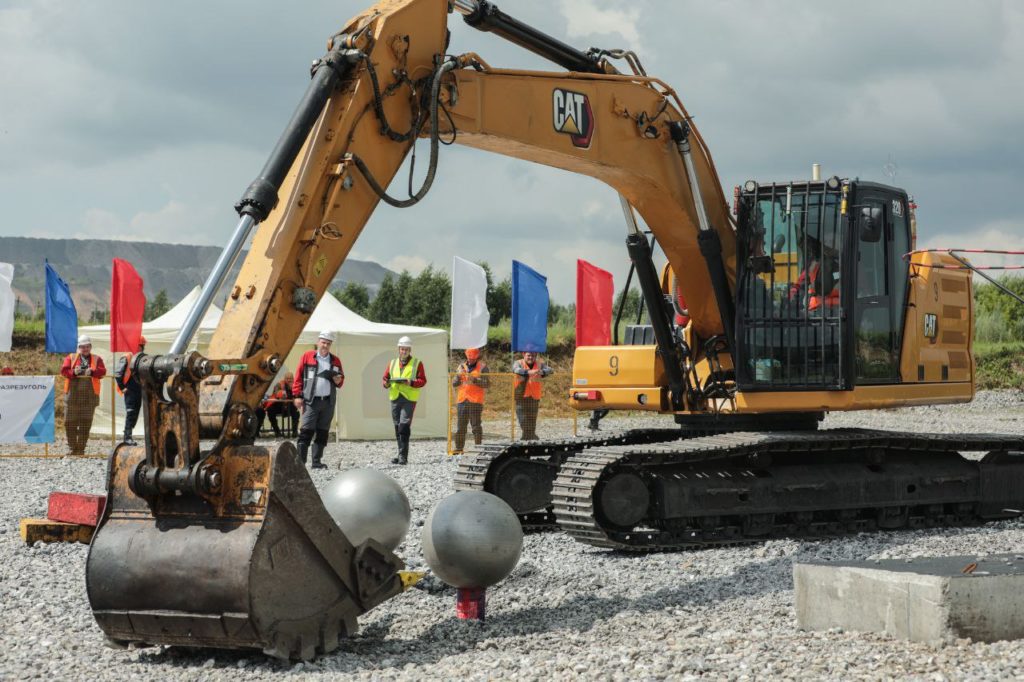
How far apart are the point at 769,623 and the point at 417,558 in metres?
3.22

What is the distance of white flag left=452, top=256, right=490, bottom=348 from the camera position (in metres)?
20.0

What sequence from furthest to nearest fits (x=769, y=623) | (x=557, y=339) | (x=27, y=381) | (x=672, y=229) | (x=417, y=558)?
(x=557, y=339) → (x=27, y=381) → (x=672, y=229) → (x=417, y=558) → (x=769, y=623)

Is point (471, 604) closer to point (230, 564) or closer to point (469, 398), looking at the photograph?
point (230, 564)

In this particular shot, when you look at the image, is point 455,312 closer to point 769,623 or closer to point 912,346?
point 912,346

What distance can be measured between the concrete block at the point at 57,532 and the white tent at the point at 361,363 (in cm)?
1445

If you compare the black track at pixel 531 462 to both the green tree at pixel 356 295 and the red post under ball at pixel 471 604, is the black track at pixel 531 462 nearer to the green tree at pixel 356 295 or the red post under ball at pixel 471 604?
the red post under ball at pixel 471 604

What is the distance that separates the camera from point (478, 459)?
10.0 metres

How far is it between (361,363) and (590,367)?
38.2 feet

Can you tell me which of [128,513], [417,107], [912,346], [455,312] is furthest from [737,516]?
[455,312]

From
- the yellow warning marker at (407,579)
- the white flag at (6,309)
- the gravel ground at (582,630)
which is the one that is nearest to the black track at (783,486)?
the gravel ground at (582,630)

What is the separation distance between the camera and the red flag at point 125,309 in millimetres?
19016

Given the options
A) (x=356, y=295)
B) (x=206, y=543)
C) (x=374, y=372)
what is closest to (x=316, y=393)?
(x=374, y=372)

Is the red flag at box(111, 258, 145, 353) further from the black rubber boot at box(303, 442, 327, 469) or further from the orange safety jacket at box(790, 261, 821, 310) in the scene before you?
the orange safety jacket at box(790, 261, 821, 310)

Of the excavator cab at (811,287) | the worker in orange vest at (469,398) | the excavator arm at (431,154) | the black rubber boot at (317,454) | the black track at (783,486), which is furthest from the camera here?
the worker in orange vest at (469,398)
